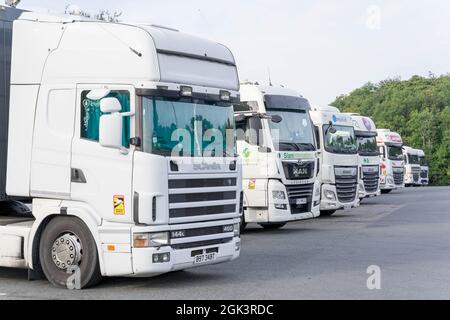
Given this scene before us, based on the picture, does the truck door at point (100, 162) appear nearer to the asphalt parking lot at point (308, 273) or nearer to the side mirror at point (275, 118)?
the asphalt parking lot at point (308, 273)

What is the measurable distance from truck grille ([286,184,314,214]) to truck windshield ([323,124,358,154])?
14.7ft

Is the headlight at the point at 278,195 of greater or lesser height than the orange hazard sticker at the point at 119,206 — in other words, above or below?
above

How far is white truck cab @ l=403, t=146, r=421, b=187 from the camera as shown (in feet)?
164

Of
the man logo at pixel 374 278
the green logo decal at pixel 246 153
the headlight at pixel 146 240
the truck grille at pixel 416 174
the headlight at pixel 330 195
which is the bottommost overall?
the man logo at pixel 374 278

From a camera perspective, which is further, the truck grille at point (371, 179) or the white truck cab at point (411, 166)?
the white truck cab at point (411, 166)

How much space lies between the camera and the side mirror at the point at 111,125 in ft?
30.5

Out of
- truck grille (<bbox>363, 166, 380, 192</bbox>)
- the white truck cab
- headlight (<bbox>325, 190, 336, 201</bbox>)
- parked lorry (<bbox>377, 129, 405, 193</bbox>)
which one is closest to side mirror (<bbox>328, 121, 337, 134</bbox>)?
headlight (<bbox>325, 190, 336, 201</bbox>)

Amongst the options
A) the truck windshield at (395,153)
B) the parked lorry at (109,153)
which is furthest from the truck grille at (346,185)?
the truck windshield at (395,153)

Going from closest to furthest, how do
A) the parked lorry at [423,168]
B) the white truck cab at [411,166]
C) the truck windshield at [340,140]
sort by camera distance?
the truck windshield at [340,140] < the white truck cab at [411,166] < the parked lorry at [423,168]

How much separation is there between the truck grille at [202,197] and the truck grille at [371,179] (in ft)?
58.0

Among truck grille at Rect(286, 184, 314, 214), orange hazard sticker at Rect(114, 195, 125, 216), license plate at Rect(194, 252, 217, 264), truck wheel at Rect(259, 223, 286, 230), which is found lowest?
license plate at Rect(194, 252, 217, 264)

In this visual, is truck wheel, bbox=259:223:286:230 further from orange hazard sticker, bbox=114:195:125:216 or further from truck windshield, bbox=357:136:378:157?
orange hazard sticker, bbox=114:195:125:216

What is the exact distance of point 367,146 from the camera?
1131 inches
